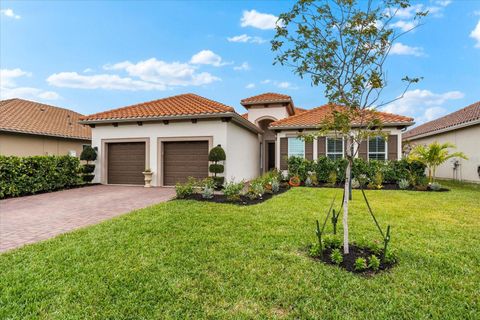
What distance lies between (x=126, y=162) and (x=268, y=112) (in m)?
11.3

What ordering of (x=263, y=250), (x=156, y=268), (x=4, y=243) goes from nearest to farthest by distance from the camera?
(x=156, y=268) < (x=263, y=250) < (x=4, y=243)

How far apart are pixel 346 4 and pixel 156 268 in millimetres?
4832

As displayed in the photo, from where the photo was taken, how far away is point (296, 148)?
15.8m

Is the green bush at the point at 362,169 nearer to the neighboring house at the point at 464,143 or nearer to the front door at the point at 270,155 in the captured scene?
the neighboring house at the point at 464,143

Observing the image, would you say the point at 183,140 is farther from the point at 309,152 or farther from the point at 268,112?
the point at 268,112

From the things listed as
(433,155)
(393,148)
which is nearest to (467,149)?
(433,155)

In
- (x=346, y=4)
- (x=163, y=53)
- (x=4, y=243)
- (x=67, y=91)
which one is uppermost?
(x=163, y=53)

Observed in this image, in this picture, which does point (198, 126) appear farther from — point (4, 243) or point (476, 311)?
point (476, 311)

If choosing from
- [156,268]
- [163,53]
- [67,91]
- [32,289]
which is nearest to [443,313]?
[156,268]

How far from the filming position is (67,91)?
17.4m

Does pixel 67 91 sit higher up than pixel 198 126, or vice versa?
pixel 67 91

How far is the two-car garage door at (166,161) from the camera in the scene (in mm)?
13078

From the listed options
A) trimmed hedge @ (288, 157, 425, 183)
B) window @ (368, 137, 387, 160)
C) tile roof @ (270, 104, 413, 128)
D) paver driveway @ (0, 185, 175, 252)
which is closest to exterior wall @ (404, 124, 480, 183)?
trimmed hedge @ (288, 157, 425, 183)

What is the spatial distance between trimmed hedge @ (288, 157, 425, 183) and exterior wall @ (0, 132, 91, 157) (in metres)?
15.0
